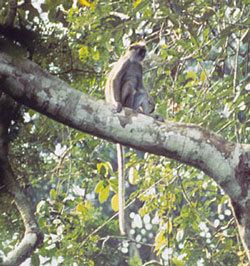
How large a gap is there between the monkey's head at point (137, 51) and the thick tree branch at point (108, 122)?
197 cm

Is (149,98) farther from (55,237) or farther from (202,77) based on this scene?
(55,237)

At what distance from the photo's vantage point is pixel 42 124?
349cm

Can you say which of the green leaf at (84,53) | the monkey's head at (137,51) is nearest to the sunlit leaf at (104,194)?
the green leaf at (84,53)

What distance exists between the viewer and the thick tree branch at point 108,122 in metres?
2.27

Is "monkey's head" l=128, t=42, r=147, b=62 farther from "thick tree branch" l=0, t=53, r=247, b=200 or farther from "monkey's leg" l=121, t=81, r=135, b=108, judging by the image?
"thick tree branch" l=0, t=53, r=247, b=200

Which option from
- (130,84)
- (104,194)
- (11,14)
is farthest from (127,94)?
(11,14)

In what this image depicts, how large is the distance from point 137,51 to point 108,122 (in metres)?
2.13

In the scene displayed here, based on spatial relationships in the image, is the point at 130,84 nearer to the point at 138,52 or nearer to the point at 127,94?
the point at 127,94

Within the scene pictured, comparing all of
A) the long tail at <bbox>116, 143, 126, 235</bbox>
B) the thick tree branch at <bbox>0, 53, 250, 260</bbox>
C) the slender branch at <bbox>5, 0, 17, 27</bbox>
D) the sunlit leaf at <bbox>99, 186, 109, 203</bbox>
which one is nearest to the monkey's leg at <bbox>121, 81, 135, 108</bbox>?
the long tail at <bbox>116, 143, 126, 235</bbox>

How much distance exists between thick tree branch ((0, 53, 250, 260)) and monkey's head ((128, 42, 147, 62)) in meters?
1.97

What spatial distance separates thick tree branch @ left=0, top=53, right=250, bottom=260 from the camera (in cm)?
227

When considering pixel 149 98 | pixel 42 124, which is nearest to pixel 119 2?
pixel 149 98

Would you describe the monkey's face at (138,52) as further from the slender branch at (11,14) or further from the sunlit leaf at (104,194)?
the slender branch at (11,14)

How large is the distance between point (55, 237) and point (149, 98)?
1024 millimetres
